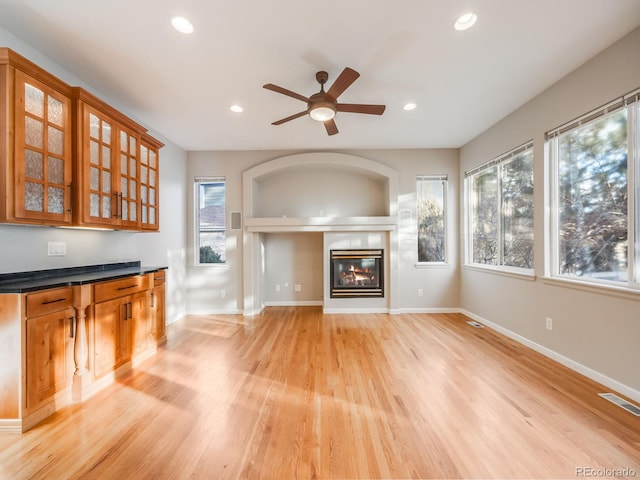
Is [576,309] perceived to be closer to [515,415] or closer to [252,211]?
[515,415]

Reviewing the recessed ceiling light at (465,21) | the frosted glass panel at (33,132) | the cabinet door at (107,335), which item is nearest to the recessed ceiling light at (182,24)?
the frosted glass panel at (33,132)

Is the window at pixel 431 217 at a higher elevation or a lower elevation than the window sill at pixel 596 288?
higher

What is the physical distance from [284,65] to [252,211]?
8.80 ft

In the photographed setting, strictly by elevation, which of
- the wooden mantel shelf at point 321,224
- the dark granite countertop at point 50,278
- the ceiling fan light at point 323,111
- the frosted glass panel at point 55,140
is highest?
the ceiling fan light at point 323,111

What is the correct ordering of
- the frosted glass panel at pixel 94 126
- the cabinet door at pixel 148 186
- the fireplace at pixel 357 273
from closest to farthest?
the frosted glass panel at pixel 94 126 → the cabinet door at pixel 148 186 → the fireplace at pixel 357 273

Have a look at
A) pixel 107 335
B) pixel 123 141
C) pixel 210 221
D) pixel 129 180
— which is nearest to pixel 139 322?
pixel 107 335

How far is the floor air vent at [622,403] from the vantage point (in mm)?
1947

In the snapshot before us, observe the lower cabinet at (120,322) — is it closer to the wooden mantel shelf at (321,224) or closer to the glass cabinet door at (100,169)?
the glass cabinet door at (100,169)

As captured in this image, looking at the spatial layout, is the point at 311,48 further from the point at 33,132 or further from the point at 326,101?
the point at 33,132

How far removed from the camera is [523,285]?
3.28 metres

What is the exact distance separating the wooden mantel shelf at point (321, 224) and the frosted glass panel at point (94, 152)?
7.70 ft

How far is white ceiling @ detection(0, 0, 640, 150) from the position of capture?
74.2 inches

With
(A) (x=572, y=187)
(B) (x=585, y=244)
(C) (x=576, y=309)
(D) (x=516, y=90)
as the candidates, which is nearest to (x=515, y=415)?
(C) (x=576, y=309)

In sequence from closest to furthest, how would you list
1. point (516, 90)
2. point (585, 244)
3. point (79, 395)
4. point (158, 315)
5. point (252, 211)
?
point (79, 395) < point (585, 244) < point (516, 90) < point (158, 315) < point (252, 211)
